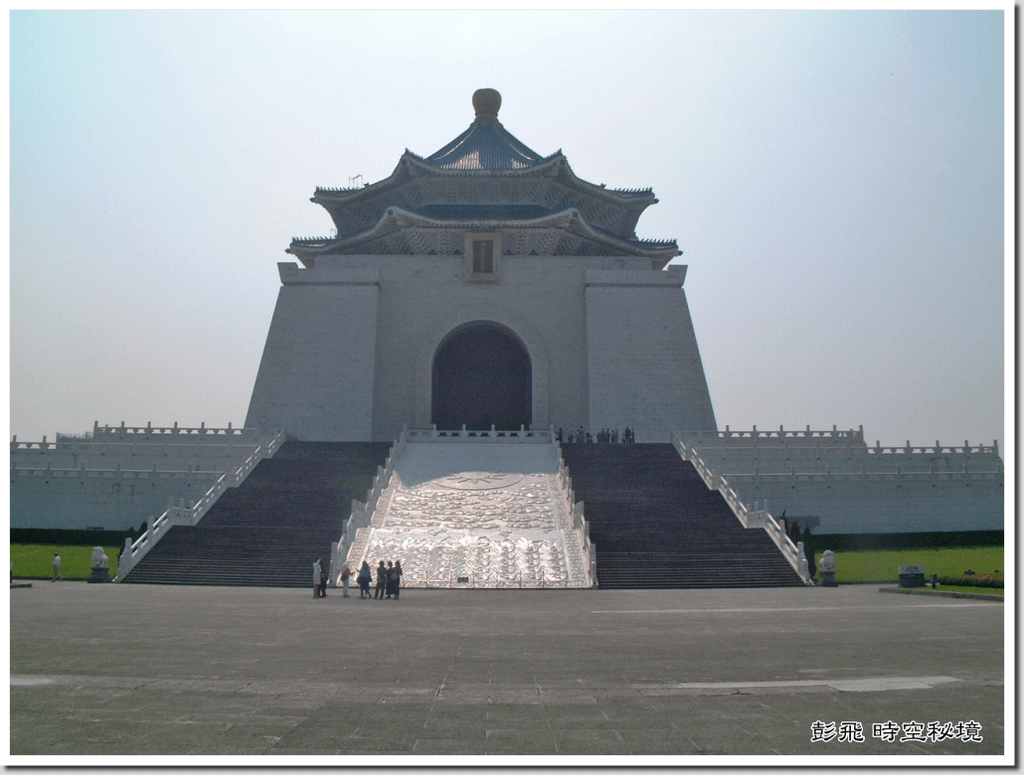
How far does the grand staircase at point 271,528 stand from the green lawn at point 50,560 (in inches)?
58.6

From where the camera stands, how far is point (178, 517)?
53.0 ft

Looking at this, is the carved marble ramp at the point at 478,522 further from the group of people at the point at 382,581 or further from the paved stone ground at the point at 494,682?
the paved stone ground at the point at 494,682

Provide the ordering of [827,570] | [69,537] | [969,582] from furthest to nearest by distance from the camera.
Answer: [69,537] → [827,570] → [969,582]

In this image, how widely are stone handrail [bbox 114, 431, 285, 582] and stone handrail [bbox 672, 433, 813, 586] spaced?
1144 centimetres

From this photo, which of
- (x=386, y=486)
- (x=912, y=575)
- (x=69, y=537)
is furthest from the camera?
(x=386, y=486)

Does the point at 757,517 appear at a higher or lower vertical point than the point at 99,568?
higher

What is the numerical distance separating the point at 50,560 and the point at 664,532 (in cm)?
1266

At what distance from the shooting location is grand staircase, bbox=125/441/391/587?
1402cm

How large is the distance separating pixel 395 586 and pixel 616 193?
22949 millimetres

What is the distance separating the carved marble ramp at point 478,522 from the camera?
1408 centimetres

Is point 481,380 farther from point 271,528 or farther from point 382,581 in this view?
point 382,581

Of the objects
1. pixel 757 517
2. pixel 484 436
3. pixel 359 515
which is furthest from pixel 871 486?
pixel 359 515

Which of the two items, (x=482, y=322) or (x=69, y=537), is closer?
(x=69, y=537)

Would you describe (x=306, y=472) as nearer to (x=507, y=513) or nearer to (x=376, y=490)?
(x=376, y=490)
